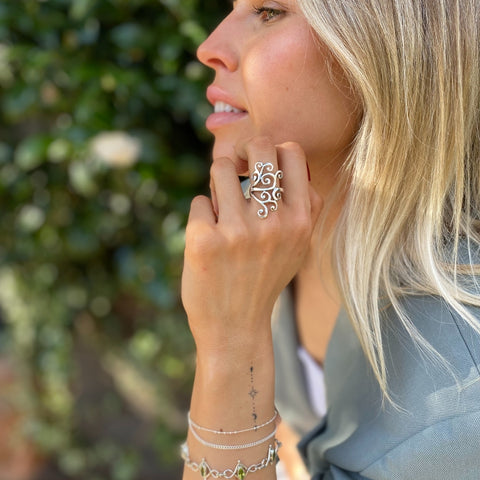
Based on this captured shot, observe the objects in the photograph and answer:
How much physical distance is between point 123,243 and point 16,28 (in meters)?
0.90

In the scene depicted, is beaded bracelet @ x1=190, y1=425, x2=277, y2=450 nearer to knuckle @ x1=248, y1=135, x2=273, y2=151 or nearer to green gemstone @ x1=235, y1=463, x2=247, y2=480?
green gemstone @ x1=235, y1=463, x2=247, y2=480

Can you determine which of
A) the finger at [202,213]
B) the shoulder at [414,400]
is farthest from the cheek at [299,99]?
the shoulder at [414,400]

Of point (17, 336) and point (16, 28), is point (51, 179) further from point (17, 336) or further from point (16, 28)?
point (17, 336)

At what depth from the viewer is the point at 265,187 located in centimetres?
126

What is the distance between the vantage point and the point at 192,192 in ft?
7.73

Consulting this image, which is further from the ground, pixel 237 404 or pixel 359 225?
pixel 359 225

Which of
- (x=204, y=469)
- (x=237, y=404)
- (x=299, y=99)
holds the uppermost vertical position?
(x=299, y=99)

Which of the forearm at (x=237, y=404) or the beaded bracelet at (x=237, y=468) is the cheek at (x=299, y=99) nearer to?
the forearm at (x=237, y=404)

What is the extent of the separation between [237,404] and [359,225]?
46 cm

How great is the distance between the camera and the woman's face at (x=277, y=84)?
1.35 m

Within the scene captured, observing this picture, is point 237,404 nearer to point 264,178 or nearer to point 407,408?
point 407,408

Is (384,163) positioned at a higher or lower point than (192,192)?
higher

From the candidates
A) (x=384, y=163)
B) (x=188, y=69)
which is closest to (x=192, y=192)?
(x=188, y=69)

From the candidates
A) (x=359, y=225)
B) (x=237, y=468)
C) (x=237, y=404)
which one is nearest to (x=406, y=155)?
(x=359, y=225)
